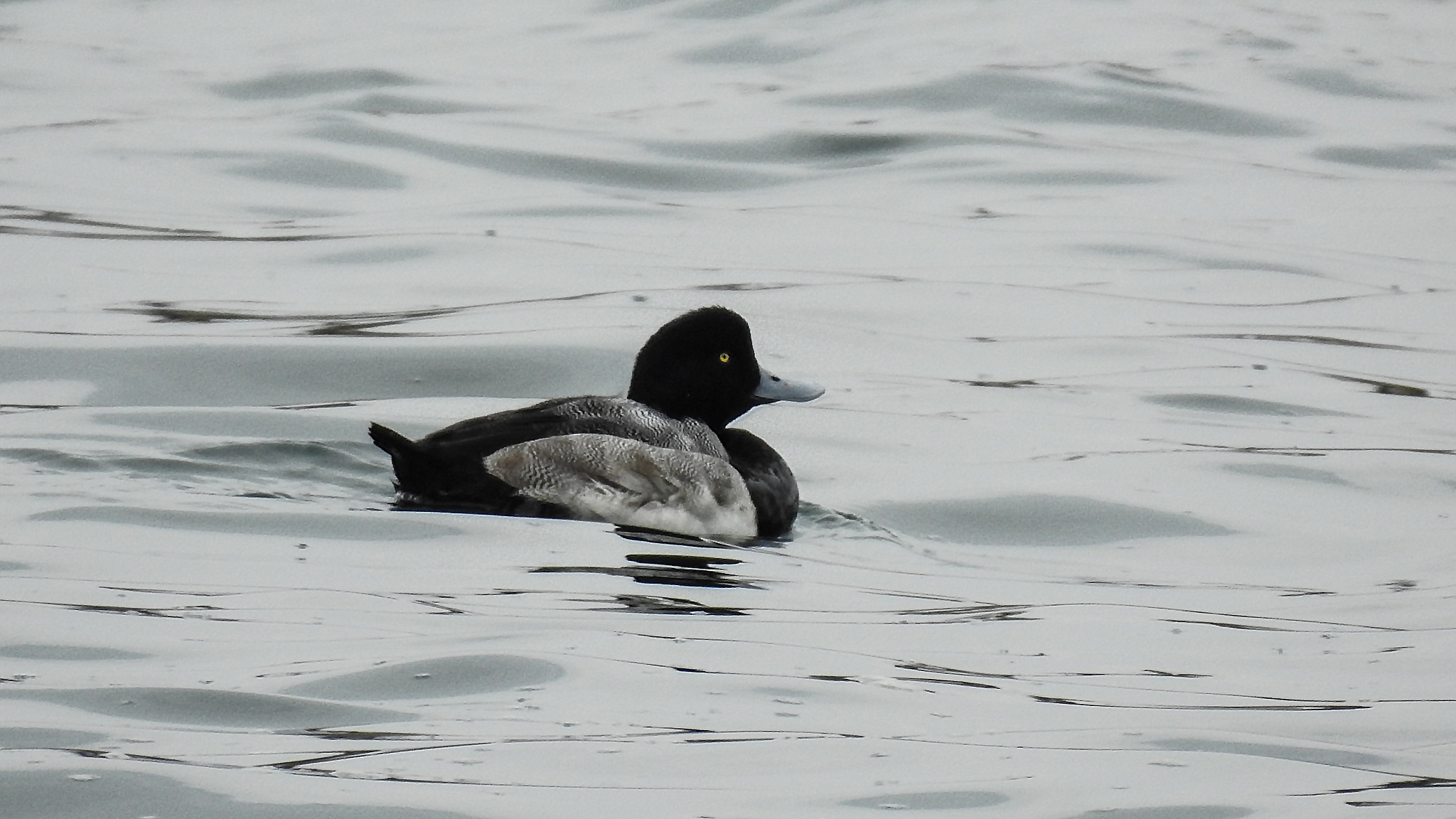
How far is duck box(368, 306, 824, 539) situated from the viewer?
23.5 ft

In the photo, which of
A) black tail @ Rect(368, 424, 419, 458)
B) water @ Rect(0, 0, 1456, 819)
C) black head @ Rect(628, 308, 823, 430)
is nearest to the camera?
water @ Rect(0, 0, 1456, 819)

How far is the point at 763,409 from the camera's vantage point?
10250 mm

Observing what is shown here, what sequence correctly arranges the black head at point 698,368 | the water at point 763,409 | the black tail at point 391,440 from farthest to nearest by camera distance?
1. the black head at point 698,368
2. the black tail at point 391,440
3. the water at point 763,409

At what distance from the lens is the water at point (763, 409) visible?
482 cm

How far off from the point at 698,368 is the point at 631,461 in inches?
32.0

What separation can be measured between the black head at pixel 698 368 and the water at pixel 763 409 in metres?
0.57

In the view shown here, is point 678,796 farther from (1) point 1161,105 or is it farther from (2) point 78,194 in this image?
(1) point 1161,105

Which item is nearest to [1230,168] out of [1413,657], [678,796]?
[1413,657]

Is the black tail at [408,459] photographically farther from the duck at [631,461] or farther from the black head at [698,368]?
the black head at [698,368]

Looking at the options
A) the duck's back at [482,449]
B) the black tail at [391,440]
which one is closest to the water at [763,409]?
the duck's back at [482,449]

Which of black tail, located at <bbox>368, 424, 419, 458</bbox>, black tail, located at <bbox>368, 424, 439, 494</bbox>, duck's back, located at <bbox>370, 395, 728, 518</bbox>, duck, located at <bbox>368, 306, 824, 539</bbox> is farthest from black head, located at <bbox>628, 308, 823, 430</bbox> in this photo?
black tail, located at <bbox>368, 424, 419, 458</bbox>

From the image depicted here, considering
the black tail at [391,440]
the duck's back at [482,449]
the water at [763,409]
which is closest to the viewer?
the water at [763,409]

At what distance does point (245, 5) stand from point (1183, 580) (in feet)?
58.3

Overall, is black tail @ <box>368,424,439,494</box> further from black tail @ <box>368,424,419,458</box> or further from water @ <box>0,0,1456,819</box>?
water @ <box>0,0,1456,819</box>
